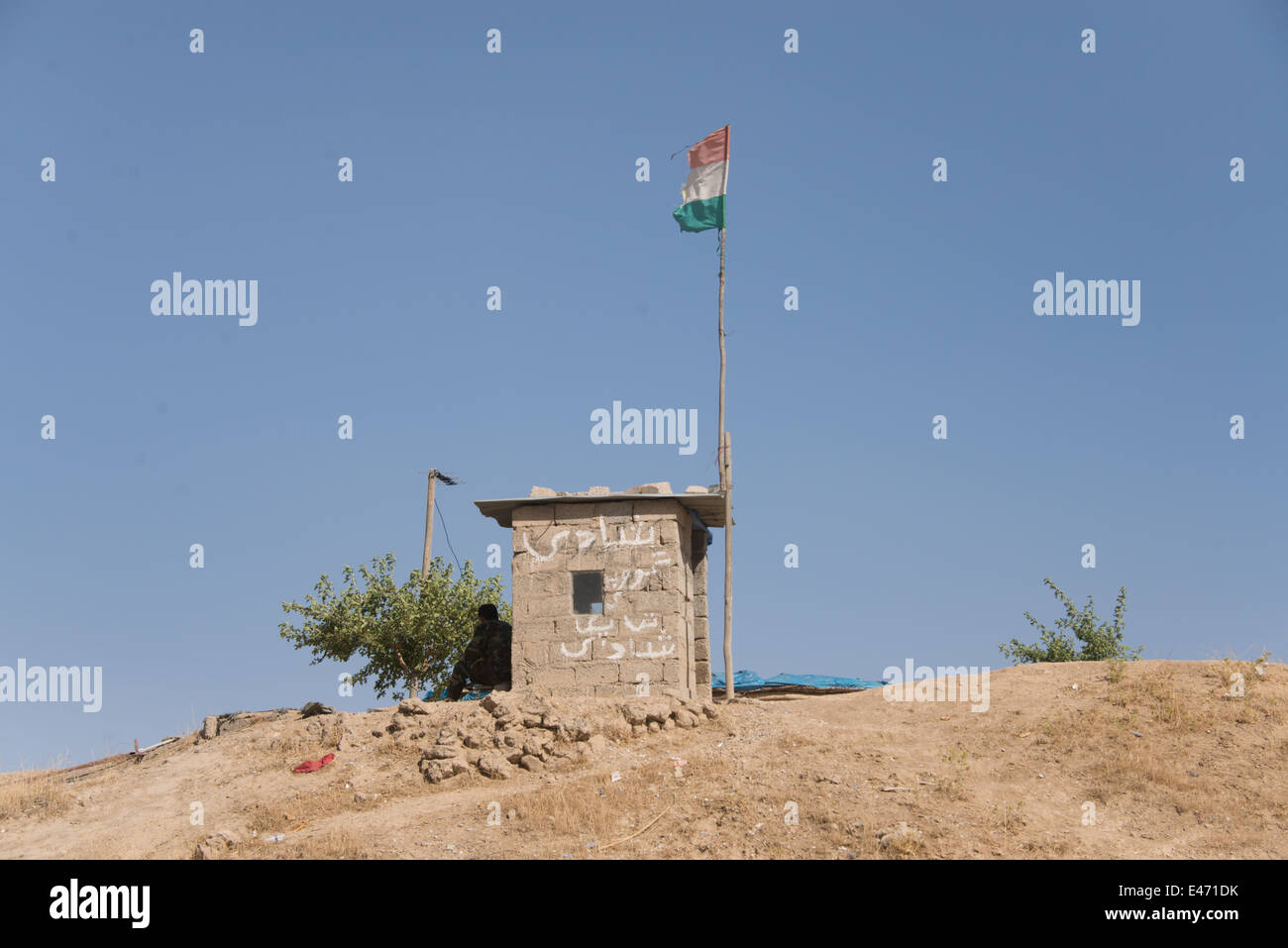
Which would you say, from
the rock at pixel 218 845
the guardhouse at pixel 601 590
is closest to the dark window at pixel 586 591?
the guardhouse at pixel 601 590

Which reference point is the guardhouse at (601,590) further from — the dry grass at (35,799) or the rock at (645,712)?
the dry grass at (35,799)

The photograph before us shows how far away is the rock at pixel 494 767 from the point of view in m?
15.8

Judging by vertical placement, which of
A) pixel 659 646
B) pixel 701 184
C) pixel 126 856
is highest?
pixel 701 184

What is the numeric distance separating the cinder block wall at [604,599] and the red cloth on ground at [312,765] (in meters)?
3.27

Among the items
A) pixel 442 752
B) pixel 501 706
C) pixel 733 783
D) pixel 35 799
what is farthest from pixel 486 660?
pixel 35 799

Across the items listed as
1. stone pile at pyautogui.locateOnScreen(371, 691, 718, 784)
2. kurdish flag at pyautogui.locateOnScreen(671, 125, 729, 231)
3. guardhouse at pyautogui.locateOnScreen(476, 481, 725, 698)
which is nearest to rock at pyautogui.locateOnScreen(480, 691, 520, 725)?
stone pile at pyautogui.locateOnScreen(371, 691, 718, 784)

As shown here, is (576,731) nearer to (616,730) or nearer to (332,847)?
(616,730)

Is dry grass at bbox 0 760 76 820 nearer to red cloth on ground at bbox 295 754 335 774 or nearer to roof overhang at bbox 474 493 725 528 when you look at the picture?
red cloth on ground at bbox 295 754 335 774
